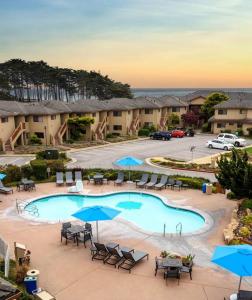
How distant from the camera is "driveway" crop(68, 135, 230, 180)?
3507cm

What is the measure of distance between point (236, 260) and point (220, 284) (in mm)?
2536

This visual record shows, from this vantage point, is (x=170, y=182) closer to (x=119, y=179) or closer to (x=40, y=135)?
(x=119, y=179)

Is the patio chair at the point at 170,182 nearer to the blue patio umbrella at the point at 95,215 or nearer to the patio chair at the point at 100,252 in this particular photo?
the blue patio umbrella at the point at 95,215

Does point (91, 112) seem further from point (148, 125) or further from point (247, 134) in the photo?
point (247, 134)

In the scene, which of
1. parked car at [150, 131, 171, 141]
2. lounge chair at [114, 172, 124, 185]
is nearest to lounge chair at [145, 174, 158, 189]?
lounge chair at [114, 172, 124, 185]

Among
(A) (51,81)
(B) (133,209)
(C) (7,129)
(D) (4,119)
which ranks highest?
(A) (51,81)

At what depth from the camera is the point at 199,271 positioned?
14.0 meters

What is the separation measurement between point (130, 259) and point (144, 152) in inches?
1159

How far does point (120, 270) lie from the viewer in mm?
14203

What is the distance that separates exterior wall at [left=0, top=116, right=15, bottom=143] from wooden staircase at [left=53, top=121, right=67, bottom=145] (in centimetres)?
643

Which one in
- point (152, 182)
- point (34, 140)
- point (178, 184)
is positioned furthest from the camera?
point (34, 140)

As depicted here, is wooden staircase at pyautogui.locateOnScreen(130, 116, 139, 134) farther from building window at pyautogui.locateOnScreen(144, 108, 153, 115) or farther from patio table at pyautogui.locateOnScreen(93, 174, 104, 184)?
patio table at pyautogui.locateOnScreen(93, 174, 104, 184)

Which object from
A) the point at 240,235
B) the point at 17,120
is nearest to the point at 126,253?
the point at 240,235

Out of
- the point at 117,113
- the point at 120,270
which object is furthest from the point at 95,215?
the point at 117,113
